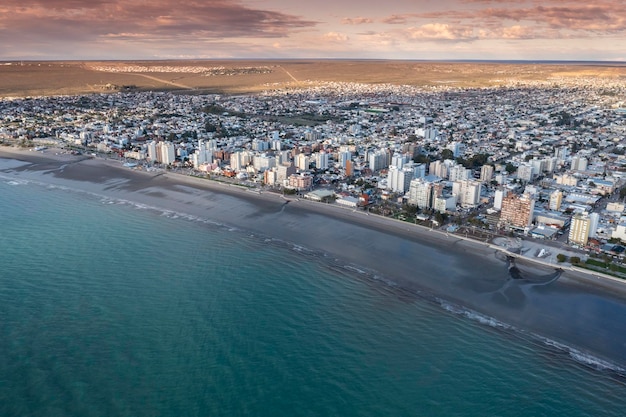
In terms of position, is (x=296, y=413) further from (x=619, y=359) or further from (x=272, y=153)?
(x=272, y=153)

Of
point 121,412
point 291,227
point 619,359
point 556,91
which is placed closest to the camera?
point 121,412

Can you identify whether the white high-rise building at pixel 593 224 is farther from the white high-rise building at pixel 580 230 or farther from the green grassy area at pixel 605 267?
the green grassy area at pixel 605 267

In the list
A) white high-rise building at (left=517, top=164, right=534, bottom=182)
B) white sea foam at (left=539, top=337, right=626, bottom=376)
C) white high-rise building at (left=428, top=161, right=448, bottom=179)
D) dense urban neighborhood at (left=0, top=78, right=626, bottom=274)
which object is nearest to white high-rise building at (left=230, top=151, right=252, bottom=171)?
dense urban neighborhood at (left=0, top=78, right=626, bottom=274)

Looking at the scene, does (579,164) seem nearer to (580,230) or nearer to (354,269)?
(580,230)

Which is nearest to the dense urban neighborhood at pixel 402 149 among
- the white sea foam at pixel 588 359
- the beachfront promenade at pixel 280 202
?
the beachfront promenade at pixel 280 202

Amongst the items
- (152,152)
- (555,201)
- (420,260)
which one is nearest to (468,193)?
(555,201)

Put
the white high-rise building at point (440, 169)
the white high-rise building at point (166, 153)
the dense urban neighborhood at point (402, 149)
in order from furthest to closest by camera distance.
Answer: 1. the white high-rise building at point (166, 153)
2. the white high-rise building at point (440, 169)
3. the dense urban neighborhood at point (402, 149)

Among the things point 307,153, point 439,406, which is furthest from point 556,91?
point 439,406
